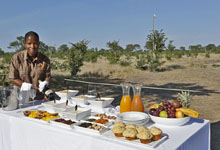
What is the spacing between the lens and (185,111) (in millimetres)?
1642

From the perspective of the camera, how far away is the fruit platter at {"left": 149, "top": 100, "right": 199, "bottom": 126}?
160cm

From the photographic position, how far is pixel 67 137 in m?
1.56

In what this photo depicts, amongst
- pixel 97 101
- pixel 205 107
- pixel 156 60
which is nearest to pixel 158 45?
pixel 156 60

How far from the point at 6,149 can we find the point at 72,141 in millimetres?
847

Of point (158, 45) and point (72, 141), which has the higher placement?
point (158, 45)

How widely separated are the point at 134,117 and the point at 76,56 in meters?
9.59

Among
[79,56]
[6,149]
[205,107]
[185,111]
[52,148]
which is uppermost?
[79,56]

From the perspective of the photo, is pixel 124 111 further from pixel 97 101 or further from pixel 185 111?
pixel 185 111

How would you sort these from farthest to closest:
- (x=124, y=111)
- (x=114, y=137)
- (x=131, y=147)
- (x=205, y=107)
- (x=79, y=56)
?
(x=79, y=56), (x=205, y=107), (x=124, y=111), (x=114, y=137), (x=131, y=147)

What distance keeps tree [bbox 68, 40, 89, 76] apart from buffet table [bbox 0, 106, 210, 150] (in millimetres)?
8901

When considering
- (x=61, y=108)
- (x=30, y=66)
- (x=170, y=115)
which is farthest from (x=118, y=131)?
(x=30, y=66)

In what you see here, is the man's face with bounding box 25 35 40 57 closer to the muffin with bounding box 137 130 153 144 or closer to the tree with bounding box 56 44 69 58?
the muffin with bounding box 137 130 153 144

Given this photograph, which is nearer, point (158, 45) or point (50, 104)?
point (50, 104)

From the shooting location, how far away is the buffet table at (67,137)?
54.5 inches
